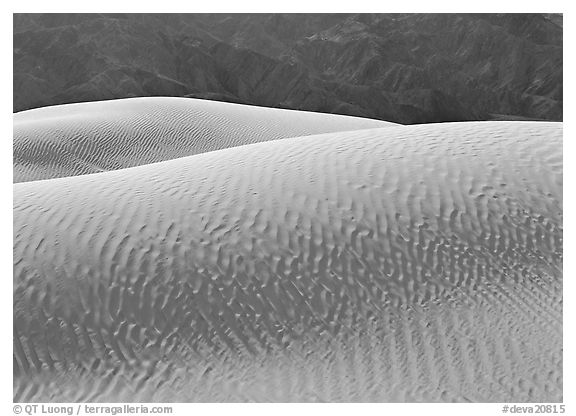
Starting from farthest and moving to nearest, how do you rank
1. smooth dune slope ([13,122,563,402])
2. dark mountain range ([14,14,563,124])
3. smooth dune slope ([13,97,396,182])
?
dark mountain range ([14,14,563,124]) < smooth dune slope ([13,97,396,182]) < smooth dune slope ([13,122,563,402])

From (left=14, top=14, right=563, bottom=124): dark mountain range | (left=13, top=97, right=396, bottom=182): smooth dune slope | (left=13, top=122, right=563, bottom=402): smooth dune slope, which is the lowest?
(left=14, top=14, right=563, bottom=124): dark mountain range

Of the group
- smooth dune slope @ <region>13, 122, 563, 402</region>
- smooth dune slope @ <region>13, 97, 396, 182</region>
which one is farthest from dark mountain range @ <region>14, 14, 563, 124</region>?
smooth dune slope @ <region>13, 122, 563, 402</region>

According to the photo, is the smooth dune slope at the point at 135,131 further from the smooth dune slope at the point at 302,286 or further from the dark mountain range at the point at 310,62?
the dark mountain range at the point at 310,62

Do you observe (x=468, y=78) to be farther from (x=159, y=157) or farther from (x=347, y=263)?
(x=347, y=263)

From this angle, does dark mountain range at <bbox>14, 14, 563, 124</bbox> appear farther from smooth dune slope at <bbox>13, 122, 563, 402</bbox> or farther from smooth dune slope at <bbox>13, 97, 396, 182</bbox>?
smooth dune slope at <bbox>13, 122, 563, 402</bbox>

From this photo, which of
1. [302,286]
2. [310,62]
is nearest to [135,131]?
[302,286]

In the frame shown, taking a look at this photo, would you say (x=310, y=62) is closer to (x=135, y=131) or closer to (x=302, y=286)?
(x=135, y=131)

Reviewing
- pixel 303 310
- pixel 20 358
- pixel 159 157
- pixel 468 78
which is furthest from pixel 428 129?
pixel 468 78
